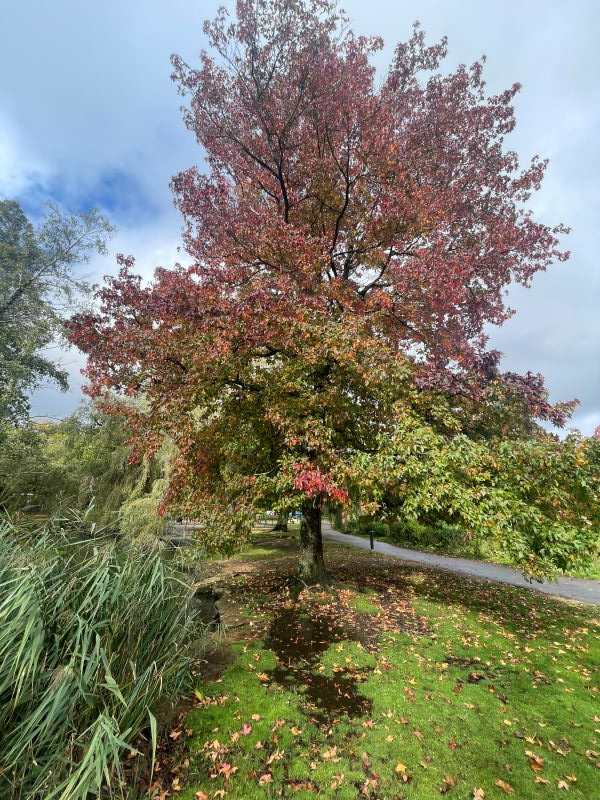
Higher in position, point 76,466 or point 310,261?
point 310,261

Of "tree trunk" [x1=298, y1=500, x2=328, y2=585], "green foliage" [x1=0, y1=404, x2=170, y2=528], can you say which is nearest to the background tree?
"green foliage" [x1=0, y1=404, x2=170, y2=528]

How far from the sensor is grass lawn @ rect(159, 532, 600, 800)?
3.64 metres

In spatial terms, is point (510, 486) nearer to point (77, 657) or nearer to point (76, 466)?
point (77, 657)

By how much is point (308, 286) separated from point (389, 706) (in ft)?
25.4

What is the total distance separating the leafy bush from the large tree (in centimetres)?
330

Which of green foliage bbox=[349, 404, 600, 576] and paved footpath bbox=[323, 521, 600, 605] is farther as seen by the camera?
paved footpath bbox=[323, 521, 600, 605]

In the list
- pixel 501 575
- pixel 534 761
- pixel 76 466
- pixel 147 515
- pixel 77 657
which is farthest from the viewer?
pixel 76 466

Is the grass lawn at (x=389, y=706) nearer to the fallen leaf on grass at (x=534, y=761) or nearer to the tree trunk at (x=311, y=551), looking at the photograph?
the fallen leaf on grass at (x=534, y=761)

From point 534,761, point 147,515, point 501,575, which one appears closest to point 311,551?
point 534,761

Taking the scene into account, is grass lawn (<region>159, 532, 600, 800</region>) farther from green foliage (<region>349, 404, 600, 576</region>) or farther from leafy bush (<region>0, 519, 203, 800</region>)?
green foliage (<region>349, 404, 600, 576</region>)

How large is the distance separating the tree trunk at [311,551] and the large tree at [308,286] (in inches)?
2.2

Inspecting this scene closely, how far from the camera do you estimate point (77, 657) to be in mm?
3293

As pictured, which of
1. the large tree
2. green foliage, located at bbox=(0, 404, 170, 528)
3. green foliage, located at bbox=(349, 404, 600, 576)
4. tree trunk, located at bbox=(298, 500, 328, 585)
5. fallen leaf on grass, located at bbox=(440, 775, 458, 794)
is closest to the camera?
fallen leaf on grass, located at bbox=(440, 775, 458, 794)

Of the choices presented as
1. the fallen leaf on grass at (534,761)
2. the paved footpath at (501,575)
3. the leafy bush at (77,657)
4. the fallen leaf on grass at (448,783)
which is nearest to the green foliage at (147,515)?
the leafy bush at (77,657)
